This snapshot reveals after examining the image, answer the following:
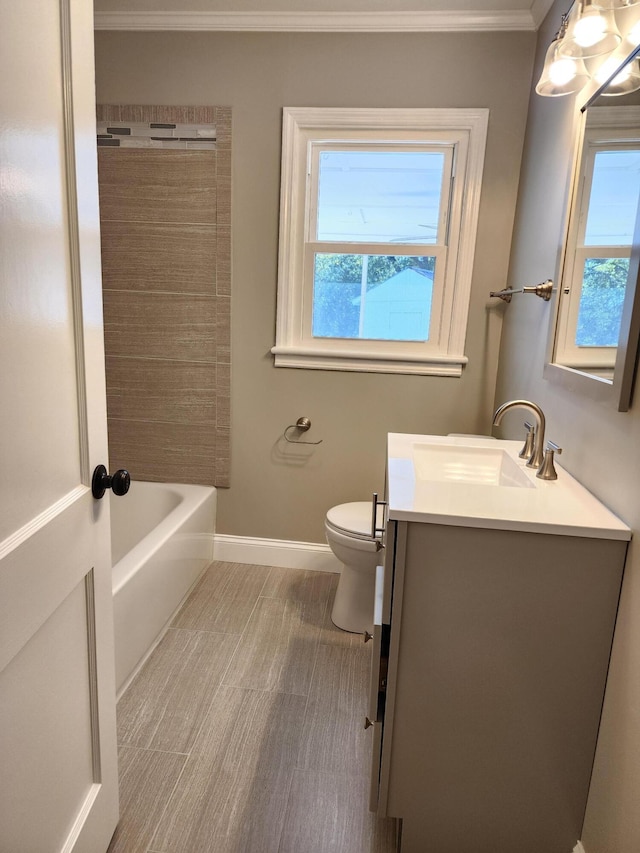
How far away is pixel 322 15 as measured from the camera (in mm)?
2289

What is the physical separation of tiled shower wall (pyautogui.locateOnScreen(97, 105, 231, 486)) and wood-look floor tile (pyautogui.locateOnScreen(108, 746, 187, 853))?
137 cm

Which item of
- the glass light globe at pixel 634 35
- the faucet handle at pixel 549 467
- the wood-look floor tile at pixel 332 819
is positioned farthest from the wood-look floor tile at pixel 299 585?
the glass light globe at pixel 634 35

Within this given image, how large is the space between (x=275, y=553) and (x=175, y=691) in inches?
40.0

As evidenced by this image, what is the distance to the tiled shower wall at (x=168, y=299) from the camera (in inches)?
98.7

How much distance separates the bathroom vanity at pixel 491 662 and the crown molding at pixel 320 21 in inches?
79.9

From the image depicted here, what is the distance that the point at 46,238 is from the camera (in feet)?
2.98

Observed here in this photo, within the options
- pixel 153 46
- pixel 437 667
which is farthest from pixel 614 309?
pixel 153 46

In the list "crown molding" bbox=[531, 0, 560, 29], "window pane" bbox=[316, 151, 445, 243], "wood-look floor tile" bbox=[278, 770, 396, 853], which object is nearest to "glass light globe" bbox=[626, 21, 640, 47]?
"crown molding" bbox=[531, 0, 560, 29]

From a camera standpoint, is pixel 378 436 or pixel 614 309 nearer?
pixel 614 309

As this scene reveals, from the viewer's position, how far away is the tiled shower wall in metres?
2.51

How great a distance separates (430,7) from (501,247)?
3.27 feet

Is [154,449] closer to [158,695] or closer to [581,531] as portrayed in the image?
[158,695]

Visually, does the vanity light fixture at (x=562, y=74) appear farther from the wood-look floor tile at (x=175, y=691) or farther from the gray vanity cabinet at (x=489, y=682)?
the wood-look floor tile at (x=175, y=691)

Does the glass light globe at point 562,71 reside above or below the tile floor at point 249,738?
above
